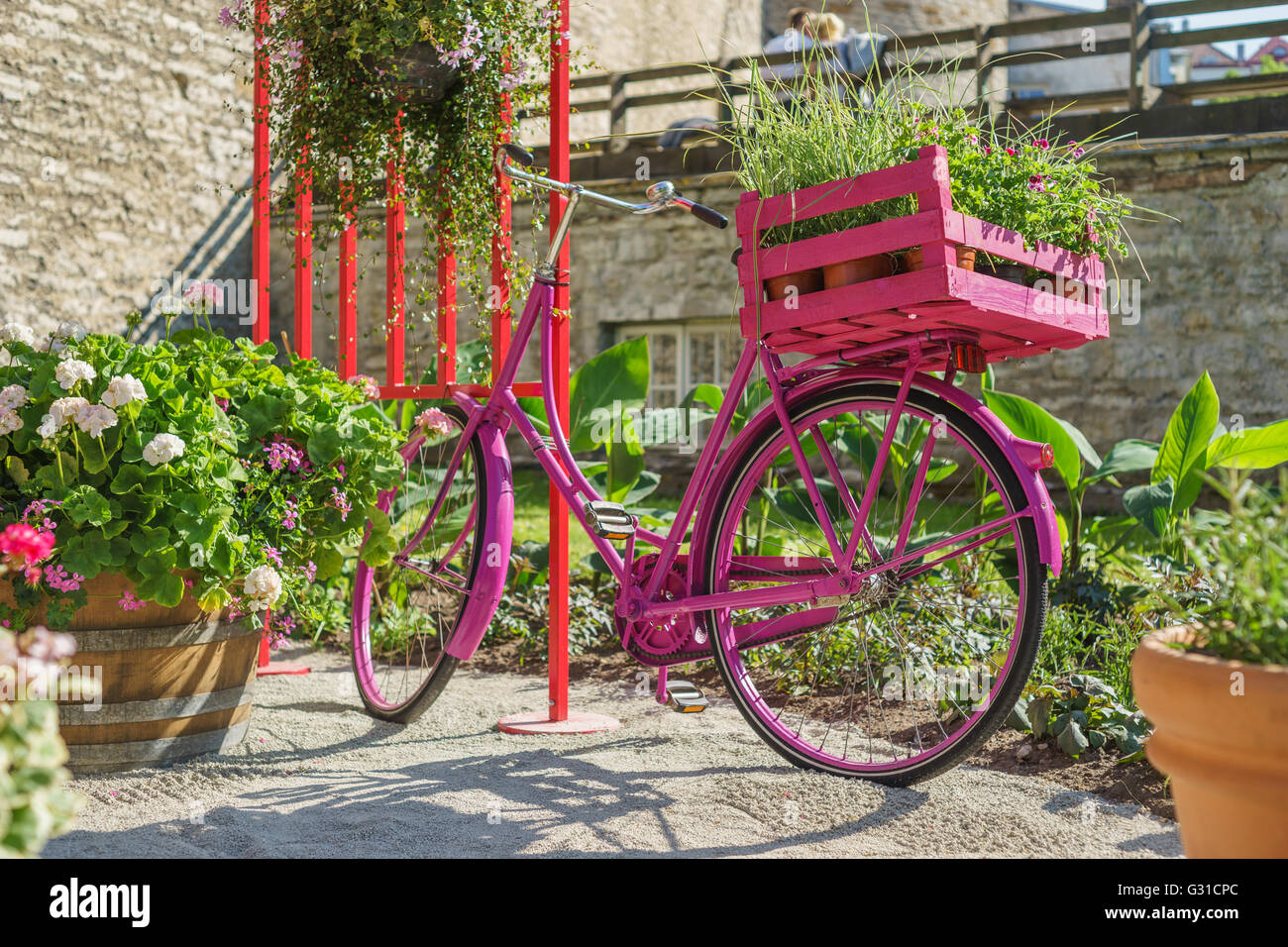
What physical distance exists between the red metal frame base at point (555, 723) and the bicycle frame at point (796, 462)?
297 mm

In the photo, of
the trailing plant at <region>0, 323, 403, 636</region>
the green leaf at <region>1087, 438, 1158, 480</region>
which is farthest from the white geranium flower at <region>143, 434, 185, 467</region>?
the green leaf at <region>1087, 438, 1158, 480</region>

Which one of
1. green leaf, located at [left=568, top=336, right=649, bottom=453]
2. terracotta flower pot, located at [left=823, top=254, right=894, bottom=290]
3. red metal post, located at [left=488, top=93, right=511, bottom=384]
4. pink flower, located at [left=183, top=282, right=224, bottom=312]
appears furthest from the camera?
green leaf, located at [left=568, top=336, right=649, bottom=453]

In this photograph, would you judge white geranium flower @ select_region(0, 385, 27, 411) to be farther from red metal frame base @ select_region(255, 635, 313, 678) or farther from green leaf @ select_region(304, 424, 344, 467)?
red metal frame base @ select_region(255, 635, 313, 678)

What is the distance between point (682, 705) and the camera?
286cm

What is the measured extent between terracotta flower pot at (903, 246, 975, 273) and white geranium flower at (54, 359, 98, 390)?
1711 millimetres

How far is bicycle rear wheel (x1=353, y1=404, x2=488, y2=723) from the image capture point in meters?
3.17

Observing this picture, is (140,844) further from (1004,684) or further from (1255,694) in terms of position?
(1255,694)

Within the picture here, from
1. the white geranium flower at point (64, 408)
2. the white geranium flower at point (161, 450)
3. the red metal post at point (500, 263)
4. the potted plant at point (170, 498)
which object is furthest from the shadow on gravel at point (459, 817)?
the red metal post at point (500, 263)

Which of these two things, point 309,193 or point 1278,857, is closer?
point 1278,857

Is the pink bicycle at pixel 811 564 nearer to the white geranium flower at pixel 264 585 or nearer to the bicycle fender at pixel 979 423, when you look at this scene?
the bicycle fender at pixel 979 423

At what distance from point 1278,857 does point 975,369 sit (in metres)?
1.12

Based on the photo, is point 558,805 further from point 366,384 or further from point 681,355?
point 681,355

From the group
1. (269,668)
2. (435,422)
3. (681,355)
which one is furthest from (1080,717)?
(681,355)
